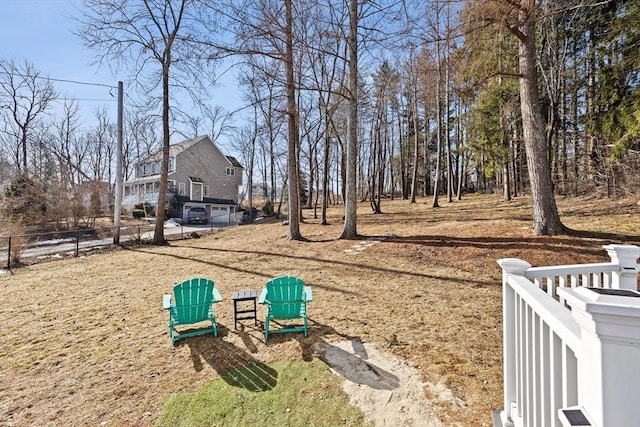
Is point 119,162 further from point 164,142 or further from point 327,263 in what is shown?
point 327,263

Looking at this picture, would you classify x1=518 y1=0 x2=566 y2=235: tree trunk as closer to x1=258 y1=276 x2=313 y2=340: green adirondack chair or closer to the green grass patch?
x1=258 y1=276 x2=313 y2=340: green adirondack chair

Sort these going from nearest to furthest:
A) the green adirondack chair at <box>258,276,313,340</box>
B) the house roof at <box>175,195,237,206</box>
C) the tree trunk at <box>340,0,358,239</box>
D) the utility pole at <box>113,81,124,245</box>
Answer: the green adirondack chair at <box>258,276,313,340</box>, the tree trunk at <box>340,0,358,239</box>, the utility pole at <box>113,81,124,245</box>, the house roof at <box>175,195,237,206</box>

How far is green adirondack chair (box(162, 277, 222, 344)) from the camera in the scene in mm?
4193

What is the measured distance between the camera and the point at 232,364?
3580mm

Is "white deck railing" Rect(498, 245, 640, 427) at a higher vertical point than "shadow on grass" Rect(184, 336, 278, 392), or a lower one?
higher

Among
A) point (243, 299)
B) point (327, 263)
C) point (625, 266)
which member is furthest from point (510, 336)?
point (327, 263)

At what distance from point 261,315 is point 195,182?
26.4 metres

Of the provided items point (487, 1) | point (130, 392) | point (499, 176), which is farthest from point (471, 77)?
point (499, 176)

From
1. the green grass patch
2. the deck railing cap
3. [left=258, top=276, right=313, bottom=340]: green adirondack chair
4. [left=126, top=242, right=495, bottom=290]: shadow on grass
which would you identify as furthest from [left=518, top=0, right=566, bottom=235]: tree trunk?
the green grass patch

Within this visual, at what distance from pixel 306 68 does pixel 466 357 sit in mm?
12687

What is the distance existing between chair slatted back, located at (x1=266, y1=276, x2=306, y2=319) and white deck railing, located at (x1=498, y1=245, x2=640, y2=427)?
8.46 ft

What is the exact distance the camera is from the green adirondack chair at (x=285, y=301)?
4.18 m

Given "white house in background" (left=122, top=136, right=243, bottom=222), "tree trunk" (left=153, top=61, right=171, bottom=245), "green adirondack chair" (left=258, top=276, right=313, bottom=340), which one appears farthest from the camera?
"white house in background" (left=122, top=136, right=243, bottom=222)

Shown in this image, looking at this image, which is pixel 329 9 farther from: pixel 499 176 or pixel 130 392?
pixel 499 176
